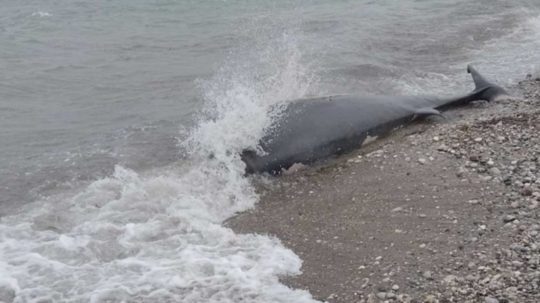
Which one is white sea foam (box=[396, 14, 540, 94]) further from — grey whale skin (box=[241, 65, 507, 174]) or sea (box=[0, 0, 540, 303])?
grey whale skin (box=[241, 65, 507, 174])

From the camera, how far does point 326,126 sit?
9.17 meters

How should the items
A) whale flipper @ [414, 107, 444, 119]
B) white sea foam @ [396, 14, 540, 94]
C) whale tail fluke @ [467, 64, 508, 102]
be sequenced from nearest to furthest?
whale flipper @ [414, 107, 444, 119]
whale tail fluke @ [467, 64, 508, 102]
white sea foam @ [396, 14, 540, 94]

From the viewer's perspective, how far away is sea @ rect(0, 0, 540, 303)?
6422mm

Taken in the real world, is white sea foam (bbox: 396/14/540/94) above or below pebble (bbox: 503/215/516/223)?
above

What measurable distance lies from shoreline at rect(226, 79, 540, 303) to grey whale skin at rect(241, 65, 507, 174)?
0.19m

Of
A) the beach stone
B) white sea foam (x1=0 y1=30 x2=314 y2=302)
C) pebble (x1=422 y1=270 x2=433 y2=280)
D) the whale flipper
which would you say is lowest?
pebble (x1=422 y1=270 x2=433 y2=280)

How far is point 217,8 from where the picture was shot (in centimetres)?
2014

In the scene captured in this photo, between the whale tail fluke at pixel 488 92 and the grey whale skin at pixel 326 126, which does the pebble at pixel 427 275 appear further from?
the whale tail fluke at pixel 488 92

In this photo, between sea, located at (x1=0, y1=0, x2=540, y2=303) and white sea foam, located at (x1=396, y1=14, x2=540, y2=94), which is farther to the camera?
white sea foam, located at (x1=396, y1=14, x2=540, y2=94)

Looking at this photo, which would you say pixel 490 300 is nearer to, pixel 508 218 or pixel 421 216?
pixel 508 218

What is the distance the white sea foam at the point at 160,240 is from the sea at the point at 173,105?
0.02 metres

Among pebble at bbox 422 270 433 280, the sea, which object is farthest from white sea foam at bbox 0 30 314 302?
pebble at bbox 422 270 433 280

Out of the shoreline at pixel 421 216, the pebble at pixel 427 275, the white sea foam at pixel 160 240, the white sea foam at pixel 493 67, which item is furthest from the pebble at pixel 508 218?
the white sea foam at pixel 493 67

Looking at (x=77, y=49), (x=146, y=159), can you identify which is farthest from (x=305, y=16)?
(x=146, y=159)
